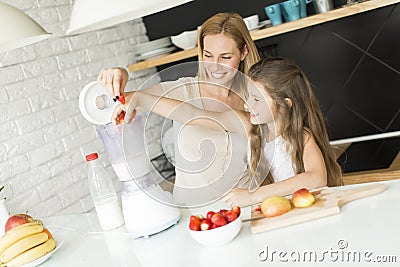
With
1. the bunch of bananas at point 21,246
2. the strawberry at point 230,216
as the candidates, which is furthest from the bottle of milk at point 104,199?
the strawberry at point 230,216

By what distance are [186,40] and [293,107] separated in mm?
1336

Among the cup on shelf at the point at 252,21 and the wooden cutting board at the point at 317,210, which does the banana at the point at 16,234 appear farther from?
the cup on shelf at the point at 252,21

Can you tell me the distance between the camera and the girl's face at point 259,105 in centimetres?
166

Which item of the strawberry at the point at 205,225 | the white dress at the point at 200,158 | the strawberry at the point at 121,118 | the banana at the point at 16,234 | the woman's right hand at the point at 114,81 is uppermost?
the woman's right hand at the point at 114,81

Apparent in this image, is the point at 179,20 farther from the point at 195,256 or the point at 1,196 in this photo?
the point at 195,256

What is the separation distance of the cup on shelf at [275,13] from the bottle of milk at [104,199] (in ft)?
4.71

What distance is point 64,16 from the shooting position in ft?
9.44

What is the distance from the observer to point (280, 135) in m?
1.92

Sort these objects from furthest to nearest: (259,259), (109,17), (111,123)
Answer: (111,123) < (259,259) < (109,17)

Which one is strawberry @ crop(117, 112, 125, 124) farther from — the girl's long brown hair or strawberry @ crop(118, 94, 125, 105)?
the girl's long brown hair

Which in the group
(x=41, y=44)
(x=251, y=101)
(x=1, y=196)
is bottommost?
(x=1, y=196)

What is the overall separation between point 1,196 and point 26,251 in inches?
34.2

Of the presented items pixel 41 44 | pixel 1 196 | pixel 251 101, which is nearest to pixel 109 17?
pixel 251 101

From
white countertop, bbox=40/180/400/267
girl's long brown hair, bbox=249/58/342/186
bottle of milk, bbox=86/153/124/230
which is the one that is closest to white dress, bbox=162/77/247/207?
white countertop, bbox=40/180/400/267
